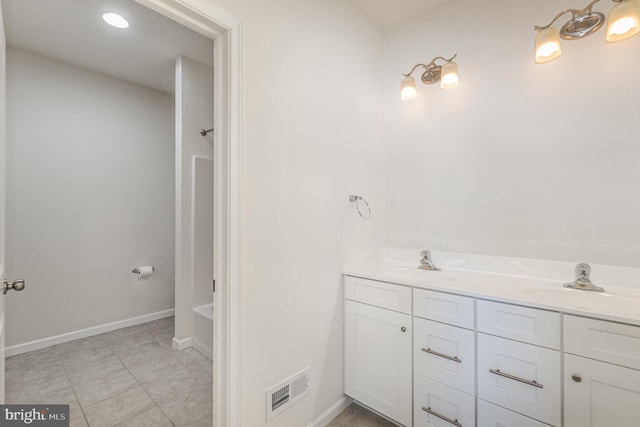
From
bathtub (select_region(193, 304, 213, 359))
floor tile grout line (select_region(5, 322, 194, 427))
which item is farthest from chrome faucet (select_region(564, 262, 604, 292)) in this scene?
bathtub (select_region(193, 304, 213, 359))

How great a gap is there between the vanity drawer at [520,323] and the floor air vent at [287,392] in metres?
0.95

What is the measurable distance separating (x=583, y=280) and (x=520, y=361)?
614mm

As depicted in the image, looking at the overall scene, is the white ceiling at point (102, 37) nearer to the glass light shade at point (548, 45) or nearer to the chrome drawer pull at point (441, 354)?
the glass light shade at point (548, 45)

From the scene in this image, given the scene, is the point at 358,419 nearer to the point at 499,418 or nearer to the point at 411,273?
the point at 499,418

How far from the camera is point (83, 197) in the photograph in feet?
9.23

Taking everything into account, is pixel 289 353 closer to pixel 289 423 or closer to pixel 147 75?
pixel 289 423

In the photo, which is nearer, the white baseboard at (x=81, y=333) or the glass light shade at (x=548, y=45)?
the glass light shade at (x=548, y=45)

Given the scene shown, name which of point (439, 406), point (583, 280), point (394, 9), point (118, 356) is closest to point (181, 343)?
point (118, 356)

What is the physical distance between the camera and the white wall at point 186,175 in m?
2.64

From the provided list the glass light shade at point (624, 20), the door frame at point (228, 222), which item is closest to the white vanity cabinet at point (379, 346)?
the door frame at point (228, 222)

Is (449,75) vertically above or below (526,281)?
above

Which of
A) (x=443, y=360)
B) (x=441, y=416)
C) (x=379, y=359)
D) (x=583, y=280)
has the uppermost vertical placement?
(x=583, y=280)

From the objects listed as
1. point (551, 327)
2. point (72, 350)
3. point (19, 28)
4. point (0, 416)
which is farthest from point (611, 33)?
point (72, 350)

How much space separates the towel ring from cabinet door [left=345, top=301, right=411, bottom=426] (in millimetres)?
619
